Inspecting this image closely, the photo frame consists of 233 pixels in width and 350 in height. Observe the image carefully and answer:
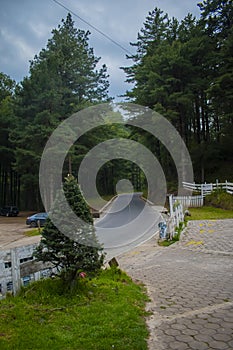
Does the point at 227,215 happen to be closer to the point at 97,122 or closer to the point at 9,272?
the point at 9,272

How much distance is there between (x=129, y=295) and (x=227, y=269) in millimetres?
2782

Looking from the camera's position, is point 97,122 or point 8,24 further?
point 97,122

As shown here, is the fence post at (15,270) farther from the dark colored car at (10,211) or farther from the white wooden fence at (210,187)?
the dark colored car at (10,211)

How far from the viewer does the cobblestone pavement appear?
11.2 ft

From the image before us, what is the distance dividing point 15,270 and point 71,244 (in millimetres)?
1013

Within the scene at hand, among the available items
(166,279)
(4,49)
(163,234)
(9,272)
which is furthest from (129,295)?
(4,49)

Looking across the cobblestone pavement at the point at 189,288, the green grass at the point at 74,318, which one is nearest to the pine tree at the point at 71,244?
the green grass at the point at 74,318

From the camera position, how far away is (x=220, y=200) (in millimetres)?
18109

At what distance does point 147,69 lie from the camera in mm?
26250

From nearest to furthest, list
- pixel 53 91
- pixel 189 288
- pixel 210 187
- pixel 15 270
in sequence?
pixel 15 270 → pixel 189 288 → pixel 210 187 → pixel 53 91

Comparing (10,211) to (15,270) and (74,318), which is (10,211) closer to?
(15,270)

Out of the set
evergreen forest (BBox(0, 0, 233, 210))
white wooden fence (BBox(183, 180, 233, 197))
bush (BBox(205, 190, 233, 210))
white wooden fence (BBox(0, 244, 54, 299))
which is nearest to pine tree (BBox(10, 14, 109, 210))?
evergreen forest (BBox(0, 0, 233, 210))

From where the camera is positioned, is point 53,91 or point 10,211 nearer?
point 53,91

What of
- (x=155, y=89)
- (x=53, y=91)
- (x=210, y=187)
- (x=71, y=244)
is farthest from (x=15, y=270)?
(x=53, y=91)
